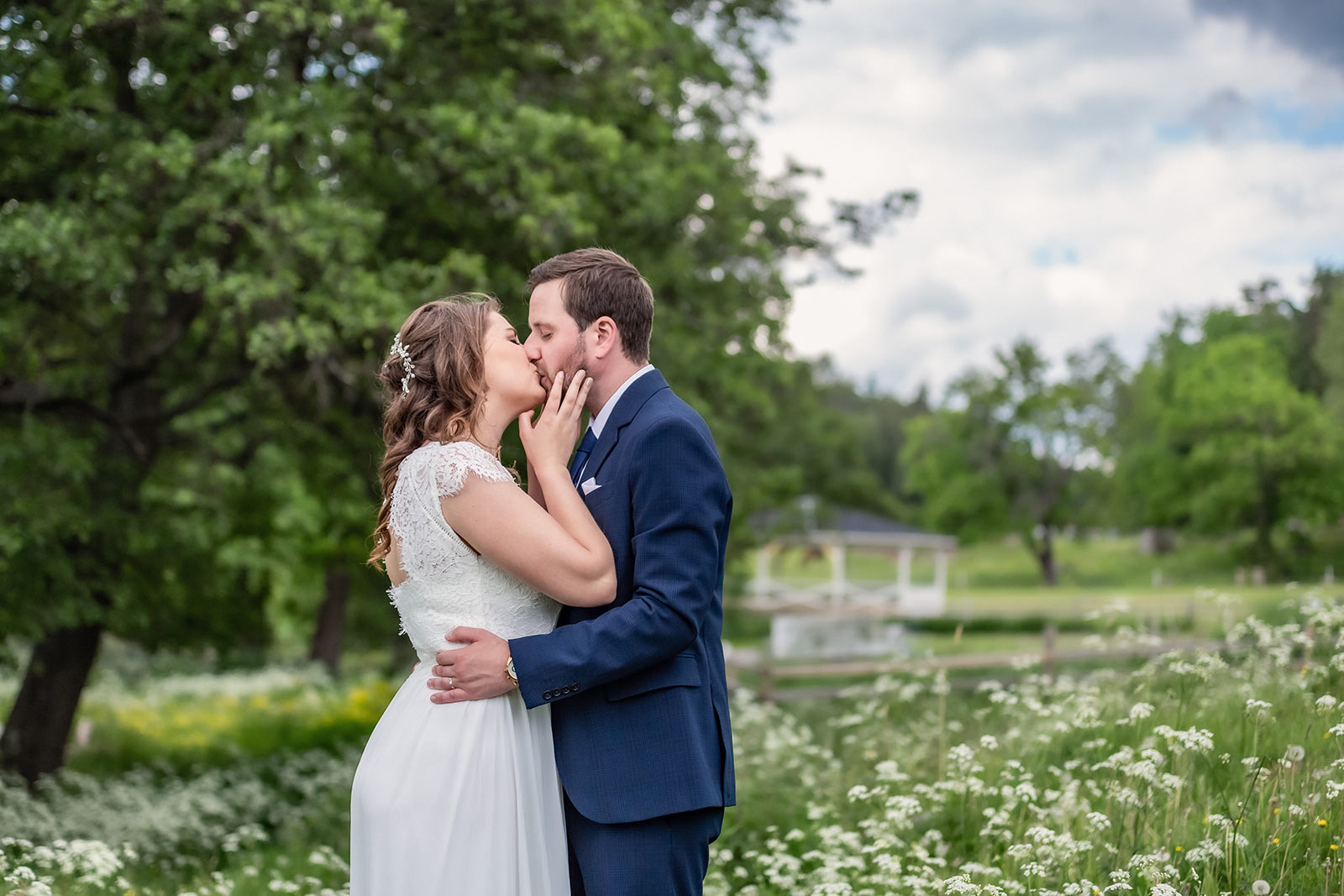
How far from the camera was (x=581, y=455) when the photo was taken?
11.3 ft

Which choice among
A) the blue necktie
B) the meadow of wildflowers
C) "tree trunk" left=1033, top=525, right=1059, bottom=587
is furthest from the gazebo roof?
the blue necktie

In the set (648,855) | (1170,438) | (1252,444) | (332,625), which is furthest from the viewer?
(1170,438)

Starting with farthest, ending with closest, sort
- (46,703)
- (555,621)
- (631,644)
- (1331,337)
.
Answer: (1331,337), (46,703), (555,621), (631,644)

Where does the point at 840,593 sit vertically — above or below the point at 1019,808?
below

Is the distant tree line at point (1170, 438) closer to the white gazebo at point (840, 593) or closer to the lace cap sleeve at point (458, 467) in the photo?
the white gazebo at point (840, 593)

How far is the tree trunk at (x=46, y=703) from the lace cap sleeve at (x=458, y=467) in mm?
8356

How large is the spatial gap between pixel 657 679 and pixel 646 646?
7.6 inches

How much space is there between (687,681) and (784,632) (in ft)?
85.5

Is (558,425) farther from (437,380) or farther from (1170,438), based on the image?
(1170,438)

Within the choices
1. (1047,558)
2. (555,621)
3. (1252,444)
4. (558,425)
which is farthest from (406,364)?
(1047,558)

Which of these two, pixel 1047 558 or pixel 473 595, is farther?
pixel 1047 558

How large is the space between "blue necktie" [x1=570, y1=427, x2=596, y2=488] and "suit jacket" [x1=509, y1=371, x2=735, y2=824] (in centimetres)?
15

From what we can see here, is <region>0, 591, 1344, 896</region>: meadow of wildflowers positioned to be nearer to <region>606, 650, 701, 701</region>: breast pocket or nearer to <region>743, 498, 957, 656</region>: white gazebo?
<region>606, 650, 701, 701</region>: breast pocket

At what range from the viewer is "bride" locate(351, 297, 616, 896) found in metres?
3.06
